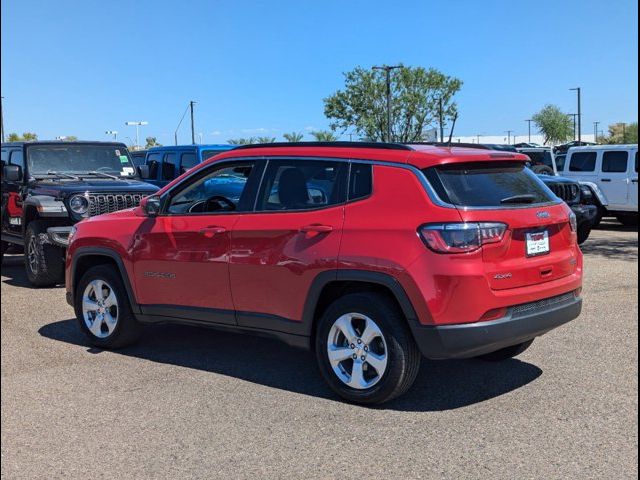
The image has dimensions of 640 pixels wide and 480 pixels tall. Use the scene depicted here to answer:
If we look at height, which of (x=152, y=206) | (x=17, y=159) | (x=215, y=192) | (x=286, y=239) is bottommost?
(x=286, y=239)

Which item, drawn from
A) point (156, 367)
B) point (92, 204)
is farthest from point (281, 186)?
point (92, 204)

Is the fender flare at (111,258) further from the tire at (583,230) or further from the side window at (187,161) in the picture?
the tire at (583,230)

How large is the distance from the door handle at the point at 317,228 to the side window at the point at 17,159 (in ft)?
22.9

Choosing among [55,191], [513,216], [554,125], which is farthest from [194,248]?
[554,125]

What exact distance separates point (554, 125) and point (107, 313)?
106788 mm

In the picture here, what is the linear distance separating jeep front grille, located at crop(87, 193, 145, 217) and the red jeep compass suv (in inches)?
149

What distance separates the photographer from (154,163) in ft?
44.7

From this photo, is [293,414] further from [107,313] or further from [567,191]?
[567,191]

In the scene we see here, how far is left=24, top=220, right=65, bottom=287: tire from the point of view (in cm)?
934

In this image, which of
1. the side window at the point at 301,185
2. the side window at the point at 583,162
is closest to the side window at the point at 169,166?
the side window at the point at 301,185

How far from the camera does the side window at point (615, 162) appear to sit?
16.8m

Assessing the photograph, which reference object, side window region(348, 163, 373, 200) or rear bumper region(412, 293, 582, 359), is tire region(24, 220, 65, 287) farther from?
rear bumper region(412, 293, 582, 359)

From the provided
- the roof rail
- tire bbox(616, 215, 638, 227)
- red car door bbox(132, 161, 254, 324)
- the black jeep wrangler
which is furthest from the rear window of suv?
tire bbox(616, 215, 638, 227)

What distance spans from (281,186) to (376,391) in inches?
64.0
